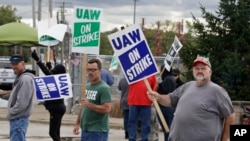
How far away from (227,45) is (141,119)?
7.39m

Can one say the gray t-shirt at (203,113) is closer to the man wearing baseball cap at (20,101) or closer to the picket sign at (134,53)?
the picket sign at (134,53)

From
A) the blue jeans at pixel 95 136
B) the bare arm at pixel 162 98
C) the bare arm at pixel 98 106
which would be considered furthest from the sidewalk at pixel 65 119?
the bare arm at pixel 162 98

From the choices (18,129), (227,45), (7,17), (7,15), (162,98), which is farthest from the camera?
(7,15)

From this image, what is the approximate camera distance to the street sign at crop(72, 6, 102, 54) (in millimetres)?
10336

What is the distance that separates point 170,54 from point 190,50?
4792 mm

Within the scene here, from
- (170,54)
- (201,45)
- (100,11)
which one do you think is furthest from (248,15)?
(100,11)

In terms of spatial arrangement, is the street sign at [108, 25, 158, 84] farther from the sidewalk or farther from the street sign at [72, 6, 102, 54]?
the sidewalk

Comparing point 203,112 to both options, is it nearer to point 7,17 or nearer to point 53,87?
point 53,87

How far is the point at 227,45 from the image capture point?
66.6ft

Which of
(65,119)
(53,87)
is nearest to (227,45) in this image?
(65,119)

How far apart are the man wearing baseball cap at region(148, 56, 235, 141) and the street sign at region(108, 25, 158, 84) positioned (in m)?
1.03

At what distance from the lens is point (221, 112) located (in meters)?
Answer: 7.26

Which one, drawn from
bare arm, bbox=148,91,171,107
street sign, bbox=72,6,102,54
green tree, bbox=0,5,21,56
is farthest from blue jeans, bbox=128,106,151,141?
green tree, bbox=0,5,21,56

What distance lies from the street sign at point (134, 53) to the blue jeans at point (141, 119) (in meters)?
5.17
